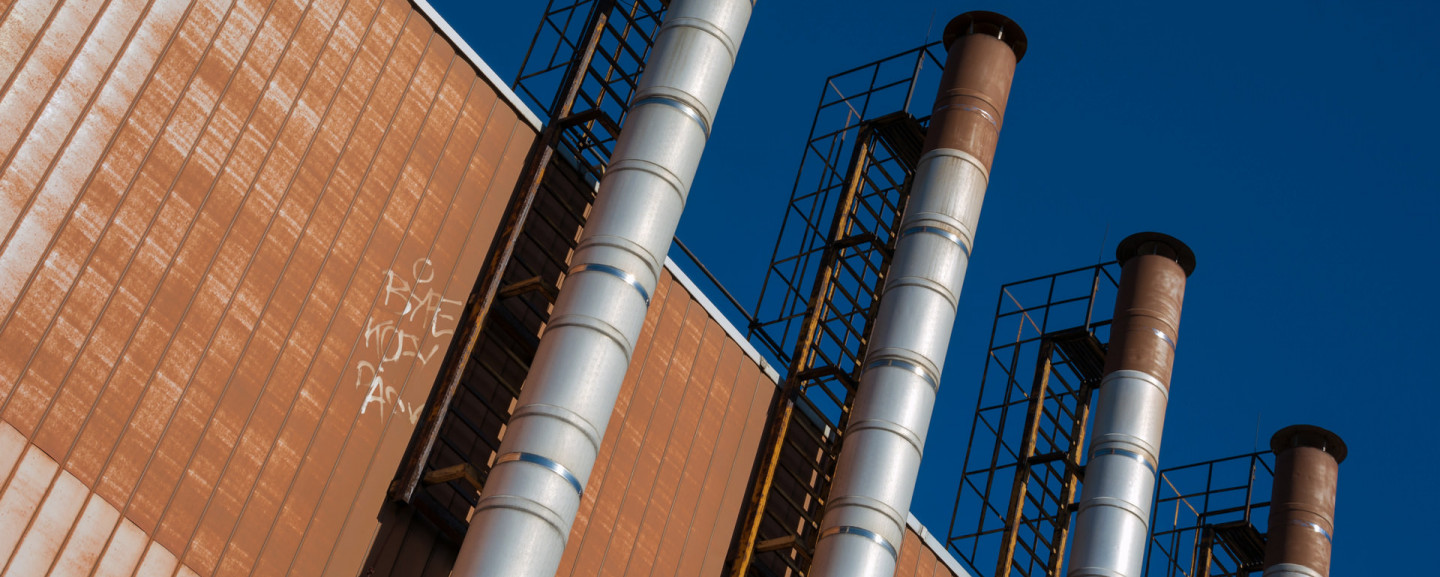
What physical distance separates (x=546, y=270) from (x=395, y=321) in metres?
2.46

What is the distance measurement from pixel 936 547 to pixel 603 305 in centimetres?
862

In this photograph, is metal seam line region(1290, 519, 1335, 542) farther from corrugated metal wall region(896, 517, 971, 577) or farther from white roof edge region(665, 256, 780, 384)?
white roof edge region(665, 256, 780, 384)

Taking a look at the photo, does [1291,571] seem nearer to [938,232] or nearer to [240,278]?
[938,232]

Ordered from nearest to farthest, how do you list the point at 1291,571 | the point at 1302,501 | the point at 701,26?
the point at 701,26 → the point at 1291,571 → the point at 1302,501

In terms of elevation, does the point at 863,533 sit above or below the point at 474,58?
below

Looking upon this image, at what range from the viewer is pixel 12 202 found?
1395 cm

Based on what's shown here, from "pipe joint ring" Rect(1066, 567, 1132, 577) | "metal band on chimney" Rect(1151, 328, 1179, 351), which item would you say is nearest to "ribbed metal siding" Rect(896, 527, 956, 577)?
"pipe joint ring" Rect(1066, 567, 1132, 577)

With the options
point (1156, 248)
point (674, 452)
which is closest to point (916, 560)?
point (674, 452)

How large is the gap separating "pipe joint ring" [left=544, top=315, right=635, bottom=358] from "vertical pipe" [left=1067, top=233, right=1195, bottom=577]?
9.80 m

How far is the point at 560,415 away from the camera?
16.5m

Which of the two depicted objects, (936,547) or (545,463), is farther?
(936,547)

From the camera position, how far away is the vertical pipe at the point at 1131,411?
24.0 metres

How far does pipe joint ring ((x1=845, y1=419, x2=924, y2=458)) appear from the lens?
20578mm

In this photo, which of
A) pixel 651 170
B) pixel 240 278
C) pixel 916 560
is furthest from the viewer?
pixel 916 560
